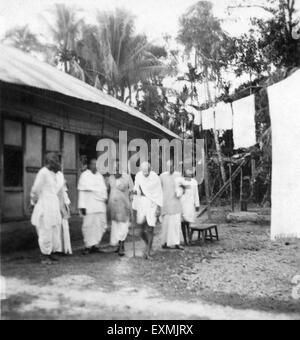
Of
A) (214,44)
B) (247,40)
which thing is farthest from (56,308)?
(214,44)

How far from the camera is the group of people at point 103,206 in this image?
20.2ft

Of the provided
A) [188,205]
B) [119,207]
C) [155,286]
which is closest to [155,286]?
[155,286]

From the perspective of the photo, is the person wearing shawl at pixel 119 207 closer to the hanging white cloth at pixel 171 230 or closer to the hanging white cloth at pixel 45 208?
the hanging white cloth at pixel 171 230

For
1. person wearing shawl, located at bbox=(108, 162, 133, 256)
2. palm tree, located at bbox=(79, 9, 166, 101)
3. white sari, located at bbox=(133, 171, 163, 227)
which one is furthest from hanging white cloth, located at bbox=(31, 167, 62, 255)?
palm tree, located at bbox=(79, 9, 166, 101)

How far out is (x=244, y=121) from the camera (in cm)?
683

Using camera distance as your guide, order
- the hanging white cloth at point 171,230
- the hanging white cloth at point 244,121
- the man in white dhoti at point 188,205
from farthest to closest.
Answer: the man in white dhoti at point 188,205 < the hanging white cloth at point 171,230 < the hanging white cloth at point 244,121

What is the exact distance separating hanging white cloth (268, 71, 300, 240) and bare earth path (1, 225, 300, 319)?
866 mm

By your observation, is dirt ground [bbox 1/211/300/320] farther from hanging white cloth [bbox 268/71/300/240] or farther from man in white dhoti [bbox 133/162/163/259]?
hanging white cloth [bbox 268/71/300/240]

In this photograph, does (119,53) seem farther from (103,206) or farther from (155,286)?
(155,286)

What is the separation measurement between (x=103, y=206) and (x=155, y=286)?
250 cm

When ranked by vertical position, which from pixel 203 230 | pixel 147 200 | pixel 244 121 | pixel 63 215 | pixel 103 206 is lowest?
pixel 203 230

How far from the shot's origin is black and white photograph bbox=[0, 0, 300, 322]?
457 centimetres

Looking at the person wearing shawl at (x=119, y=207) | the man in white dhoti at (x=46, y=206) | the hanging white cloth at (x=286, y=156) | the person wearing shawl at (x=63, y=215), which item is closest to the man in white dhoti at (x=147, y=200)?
the person wearing shawl at (x=119, y=207)

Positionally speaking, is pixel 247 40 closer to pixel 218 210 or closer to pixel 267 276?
pixel 267 276
